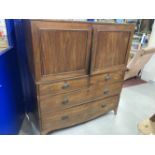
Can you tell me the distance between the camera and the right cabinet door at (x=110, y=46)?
4.49 ft

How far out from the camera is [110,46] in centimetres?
149

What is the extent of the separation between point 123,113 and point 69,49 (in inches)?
58.2

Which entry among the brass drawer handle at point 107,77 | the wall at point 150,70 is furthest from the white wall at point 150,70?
the brass drawer handle at point 107,77

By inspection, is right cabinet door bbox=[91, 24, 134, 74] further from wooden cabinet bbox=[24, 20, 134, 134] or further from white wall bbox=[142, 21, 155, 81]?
white wall bbox=[142, 21, 155, 81]

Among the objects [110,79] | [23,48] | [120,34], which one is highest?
[120,34]

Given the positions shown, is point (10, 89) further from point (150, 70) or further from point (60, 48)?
point (150, 70)

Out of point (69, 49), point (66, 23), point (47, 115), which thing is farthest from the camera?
point (47, 115)

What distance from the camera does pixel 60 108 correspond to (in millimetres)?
1541

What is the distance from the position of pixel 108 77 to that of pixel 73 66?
0.55 m

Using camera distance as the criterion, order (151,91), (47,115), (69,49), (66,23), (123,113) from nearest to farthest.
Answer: (66,23), (69,49), (47,115), (123,113), (151,91)

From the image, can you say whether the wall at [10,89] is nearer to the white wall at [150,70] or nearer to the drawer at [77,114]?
the drawer at [77,114]
